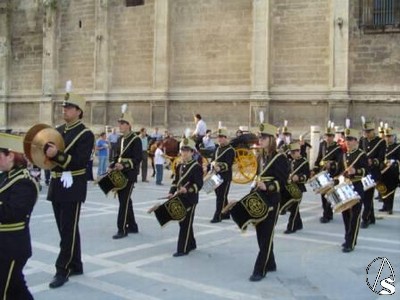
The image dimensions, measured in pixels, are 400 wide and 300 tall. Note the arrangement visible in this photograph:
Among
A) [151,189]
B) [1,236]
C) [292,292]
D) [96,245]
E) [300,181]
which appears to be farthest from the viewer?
[151,189]

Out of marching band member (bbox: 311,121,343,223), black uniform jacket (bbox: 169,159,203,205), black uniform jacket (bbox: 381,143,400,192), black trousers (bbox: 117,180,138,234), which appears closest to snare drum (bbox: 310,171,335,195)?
marching band member (bbox: 311,121,343,223)

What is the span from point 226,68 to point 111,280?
59.1 feet

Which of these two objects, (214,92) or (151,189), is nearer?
(151,189)

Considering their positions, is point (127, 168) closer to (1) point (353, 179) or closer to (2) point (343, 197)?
(2) point (343, 197)

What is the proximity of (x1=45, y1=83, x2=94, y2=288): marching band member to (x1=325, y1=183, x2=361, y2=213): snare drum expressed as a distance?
148 inches

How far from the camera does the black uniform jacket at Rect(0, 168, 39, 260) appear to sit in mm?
4492

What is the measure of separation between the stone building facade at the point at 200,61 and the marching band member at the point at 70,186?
1600cm

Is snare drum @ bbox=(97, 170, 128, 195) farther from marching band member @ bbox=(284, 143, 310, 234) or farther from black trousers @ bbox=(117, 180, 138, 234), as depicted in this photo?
marching band member @ bbox=(284, 143, 310, 234)

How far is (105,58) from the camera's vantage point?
27.2m

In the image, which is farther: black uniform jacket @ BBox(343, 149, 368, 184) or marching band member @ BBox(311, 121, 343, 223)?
marching band member @ BBox(311, 121, 343, 223)

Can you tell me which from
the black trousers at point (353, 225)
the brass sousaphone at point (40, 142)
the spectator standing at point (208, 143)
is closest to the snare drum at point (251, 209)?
the black trousers at point (353, 225)

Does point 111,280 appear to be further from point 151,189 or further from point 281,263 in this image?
point 151,189

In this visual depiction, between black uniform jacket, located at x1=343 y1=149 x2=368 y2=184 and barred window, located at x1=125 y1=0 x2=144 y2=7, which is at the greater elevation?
barred window, located at x1=125 y1=0 x2=144 y2=7

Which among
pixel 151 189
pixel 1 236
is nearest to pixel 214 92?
pixel 151 189
